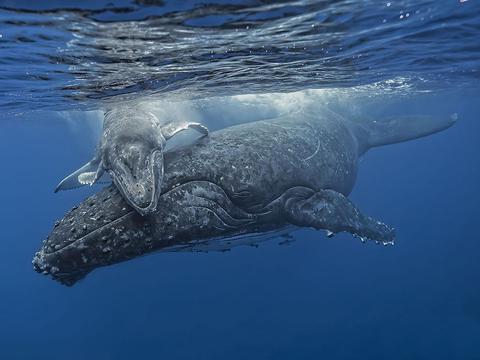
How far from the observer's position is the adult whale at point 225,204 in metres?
6.57

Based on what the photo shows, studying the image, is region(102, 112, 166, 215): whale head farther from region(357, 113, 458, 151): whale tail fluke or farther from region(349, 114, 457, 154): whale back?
region(357, 113, 458, 151): whale tail fluke

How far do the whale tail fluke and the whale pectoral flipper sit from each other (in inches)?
256

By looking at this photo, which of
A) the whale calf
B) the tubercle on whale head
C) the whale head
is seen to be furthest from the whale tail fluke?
the tubercle on whale head

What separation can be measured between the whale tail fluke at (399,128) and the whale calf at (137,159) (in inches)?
309

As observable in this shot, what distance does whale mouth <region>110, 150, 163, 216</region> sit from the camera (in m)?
6.24

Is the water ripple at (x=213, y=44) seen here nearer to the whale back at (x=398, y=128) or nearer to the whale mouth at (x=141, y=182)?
the whale back at (x=398, y=128)

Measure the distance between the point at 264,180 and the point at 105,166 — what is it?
2883mm

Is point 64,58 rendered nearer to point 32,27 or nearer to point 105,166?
point 32,27

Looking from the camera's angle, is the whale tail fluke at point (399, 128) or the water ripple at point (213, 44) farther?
the whale tail fluke at point (399, 128)

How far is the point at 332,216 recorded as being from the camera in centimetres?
811

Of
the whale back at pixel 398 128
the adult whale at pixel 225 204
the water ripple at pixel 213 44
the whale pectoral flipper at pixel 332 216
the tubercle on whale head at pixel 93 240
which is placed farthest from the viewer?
the whale back at pixel 398 128

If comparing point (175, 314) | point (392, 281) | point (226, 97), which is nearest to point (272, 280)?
point (175, 314)

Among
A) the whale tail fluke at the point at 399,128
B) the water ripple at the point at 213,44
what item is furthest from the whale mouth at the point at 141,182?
the whale tail fluke at the point at 399,128

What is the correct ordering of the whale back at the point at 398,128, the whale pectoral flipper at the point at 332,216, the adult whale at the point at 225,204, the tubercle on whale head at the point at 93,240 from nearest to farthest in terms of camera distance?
the tubercle on whale head at the point at 93,240
the adult whale at the point at 225,204
the whale pectoral flipper at the point at 332,216
the whale back at the point at 398,128
